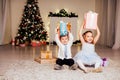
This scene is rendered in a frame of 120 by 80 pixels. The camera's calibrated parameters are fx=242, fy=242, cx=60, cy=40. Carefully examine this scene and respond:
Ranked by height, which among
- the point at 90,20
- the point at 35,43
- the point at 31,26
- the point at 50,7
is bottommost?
the point at 35,43

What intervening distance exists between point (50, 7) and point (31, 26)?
4.13 ft

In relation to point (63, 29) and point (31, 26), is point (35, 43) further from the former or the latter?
point (63, 29)

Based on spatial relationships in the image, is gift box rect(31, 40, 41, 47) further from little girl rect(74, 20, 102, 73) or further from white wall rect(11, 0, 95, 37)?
little girl rect(74, 20, 102, 73)

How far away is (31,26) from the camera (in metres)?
8.52

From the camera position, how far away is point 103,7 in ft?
28.2

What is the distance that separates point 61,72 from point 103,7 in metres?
4.96

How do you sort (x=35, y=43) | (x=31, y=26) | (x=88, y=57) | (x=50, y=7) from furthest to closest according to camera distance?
(x=50, y=7) → (x=31, y=26) → (x=35, y=43) → (x=88, y=57)

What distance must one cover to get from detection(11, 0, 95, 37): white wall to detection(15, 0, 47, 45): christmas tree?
0.59m

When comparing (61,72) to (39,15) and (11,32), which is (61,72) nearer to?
(39,15)

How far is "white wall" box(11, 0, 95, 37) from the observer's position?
9164 millimetres

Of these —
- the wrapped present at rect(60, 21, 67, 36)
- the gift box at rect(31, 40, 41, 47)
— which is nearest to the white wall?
the gift box at rect(31, 40, 41, 47)

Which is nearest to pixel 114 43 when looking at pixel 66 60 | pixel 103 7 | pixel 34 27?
pixel 103 7

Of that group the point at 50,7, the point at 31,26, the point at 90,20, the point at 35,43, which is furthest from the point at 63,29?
the point at 50,7

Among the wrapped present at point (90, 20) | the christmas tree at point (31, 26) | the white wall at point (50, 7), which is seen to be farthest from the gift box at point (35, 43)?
the wrapped present at point (90, 20)
